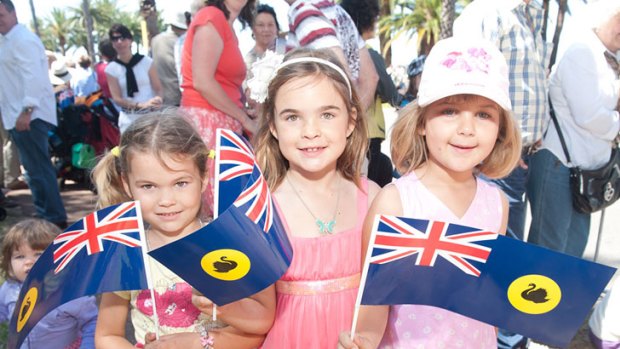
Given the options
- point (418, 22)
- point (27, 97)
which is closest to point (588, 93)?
point (27, 97)

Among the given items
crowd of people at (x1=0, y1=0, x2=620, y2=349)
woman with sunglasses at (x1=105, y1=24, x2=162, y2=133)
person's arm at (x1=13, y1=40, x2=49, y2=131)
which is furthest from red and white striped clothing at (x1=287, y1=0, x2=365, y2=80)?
woman with sunglasses at (x1=105, y1=24, x2=162, y2=133)

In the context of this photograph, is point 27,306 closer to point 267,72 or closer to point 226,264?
point 226,264

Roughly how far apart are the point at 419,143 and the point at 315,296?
0.64 meters

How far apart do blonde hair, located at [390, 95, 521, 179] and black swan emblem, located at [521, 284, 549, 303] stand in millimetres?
616

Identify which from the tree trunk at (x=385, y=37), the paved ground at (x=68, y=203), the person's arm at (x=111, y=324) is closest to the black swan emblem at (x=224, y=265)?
the person's arm at (x=111, y=324)

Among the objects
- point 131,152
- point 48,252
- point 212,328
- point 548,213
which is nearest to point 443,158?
point 212,328

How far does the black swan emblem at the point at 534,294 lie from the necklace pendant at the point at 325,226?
0.68 meters

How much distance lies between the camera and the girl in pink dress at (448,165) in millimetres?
1714

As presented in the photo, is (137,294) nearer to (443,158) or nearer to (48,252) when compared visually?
(48,252)

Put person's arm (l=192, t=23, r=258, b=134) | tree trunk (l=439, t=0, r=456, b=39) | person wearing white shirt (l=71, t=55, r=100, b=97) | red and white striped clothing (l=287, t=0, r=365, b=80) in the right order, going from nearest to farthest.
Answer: red and white striped clothing (l=287, t=0, r=365, b=80) → person's arm (l=192, t=23, r=258, b=134) → person wearing white shirt (l=71, t=55, r=100, b=97) → tree trunk (l=439, t=0, r=456, b=39)

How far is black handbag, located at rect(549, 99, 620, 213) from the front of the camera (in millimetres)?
3258

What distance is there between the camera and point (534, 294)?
4.82 ft

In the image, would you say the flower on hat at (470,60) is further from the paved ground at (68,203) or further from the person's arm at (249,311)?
the paved ground at (68,203)

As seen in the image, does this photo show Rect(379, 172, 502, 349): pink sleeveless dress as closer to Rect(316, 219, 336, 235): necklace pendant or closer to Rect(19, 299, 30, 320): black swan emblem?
Rect(316, 219, 336, 235): necklace pendant
